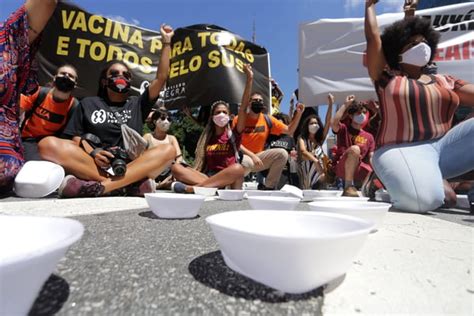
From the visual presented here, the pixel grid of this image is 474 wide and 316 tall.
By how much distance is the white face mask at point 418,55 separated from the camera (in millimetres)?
1668

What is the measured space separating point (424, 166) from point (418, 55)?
0.66m

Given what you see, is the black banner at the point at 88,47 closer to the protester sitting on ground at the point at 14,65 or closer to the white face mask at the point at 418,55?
the protester sitting on ground at the point at 14,65

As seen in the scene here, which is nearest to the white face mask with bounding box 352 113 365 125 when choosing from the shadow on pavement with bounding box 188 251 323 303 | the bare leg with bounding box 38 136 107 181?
the bare leg with bounding box 38 136 107 181

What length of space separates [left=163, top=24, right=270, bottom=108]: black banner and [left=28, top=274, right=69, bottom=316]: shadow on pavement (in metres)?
2.99

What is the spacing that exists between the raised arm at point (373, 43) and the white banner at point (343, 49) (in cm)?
144

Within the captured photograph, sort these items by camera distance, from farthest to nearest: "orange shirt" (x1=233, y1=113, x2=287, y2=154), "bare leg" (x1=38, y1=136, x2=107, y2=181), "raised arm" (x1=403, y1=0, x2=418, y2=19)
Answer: "orange shirt" (x1=233, y1=113, x2=287, y2=154), "raised arm" (x1=403, y1=0, x2=418, y2=19), "bare leg" (x1=38, y1=136, x2=107, y2=181)

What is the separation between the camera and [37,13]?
5.25 feet

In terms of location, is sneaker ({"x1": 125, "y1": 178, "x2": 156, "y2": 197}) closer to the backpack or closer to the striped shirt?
the backpack

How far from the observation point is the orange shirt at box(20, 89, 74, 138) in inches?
78.7

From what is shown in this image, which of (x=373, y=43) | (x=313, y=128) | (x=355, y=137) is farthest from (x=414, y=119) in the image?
(x=313, y=128)

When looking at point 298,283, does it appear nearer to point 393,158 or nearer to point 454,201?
point 393,158

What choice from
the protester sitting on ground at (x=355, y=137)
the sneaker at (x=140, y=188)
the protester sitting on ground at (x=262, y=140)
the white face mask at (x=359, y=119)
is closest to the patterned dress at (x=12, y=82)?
the sneaker at (x=140, y=188)

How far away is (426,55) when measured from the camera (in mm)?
1688

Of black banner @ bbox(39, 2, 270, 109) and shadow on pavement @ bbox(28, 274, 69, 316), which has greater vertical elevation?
black banner @ bbox(39, 2, 270, 109)
